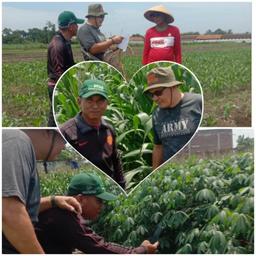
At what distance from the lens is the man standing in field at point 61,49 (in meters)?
4.64

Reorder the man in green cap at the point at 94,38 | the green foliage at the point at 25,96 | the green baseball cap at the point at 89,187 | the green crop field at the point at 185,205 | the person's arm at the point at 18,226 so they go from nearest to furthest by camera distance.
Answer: the person's arm at the point at 18,226 → the green crop field at the point at 185,205 → the green baseball cap at the point at 89,187 → the man in green cap at the point at 94,38 → the green foliage at the point at 25,96

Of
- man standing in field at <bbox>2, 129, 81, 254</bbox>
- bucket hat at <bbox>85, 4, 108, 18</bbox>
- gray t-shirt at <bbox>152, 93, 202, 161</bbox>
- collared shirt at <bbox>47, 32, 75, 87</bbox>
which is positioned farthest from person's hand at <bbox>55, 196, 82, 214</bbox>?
bucket hat at <bbox>85, 4, 108, 18</bbox>

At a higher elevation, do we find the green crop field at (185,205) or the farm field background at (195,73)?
the farm field background at (195,73)

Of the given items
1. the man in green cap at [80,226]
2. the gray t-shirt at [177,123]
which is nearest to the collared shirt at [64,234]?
the man in green cap at [80,226]

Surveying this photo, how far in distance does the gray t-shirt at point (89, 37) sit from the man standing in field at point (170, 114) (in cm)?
45

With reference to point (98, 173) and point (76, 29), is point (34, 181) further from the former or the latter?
point (76, 29)

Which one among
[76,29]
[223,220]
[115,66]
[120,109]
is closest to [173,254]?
[223,220]

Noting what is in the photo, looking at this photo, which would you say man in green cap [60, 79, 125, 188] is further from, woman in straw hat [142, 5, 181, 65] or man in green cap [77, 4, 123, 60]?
woman in straw hat [142, 5, 181, 65]

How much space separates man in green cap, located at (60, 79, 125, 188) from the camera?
14.9ft

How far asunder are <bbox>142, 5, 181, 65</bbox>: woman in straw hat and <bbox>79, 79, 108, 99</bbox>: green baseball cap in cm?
37

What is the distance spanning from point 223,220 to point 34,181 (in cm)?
130

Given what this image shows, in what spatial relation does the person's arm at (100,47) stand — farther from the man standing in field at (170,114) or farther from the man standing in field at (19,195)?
the man standing in field at (19,195)

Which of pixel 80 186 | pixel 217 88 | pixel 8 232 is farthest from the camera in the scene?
pixel 217 88

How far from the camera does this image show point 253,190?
442cm
